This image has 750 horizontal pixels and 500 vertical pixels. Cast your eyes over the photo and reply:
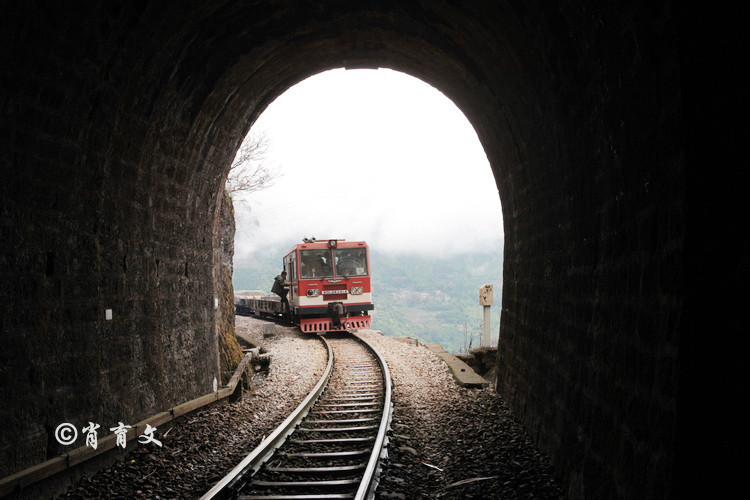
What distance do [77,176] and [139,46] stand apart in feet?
3.82

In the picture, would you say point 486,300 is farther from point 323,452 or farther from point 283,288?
point 283,288

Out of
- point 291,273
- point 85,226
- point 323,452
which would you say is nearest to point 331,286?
point 291,273

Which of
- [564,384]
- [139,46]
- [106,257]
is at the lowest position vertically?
[564,384]

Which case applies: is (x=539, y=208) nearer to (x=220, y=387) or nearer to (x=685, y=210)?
Answer: (x=685, y=210)

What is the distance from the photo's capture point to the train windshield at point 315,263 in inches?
A: 676

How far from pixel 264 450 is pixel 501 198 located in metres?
4.75

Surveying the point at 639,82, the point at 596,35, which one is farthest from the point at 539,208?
the point at 639,82

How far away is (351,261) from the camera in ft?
57.6

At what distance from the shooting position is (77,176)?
475 centimetres

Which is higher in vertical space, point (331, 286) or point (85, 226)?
point (85, 226)

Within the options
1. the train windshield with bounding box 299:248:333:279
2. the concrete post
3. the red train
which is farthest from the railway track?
the train windshield with bounding box 299:248:333:279

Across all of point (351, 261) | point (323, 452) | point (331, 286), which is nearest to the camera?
point (323, 452)

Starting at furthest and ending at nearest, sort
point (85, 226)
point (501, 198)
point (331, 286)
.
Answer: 1. point (331, 286)
2. point (501, 198)
3. point (85, 226)

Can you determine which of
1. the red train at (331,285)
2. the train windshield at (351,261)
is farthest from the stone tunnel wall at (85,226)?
the train windshield at (351,261)
